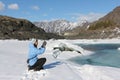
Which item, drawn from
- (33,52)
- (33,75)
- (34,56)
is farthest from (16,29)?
(33,75)

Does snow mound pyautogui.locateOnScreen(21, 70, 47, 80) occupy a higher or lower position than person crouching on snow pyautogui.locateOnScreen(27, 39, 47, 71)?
lower

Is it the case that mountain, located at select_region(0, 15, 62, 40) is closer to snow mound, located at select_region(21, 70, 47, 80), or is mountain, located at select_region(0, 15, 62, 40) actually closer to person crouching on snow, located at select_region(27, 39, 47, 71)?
person crouching on snow, located at select_region(27, 39, 47, 71)

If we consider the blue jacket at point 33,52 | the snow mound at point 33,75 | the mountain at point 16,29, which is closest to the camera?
the snow mound at point 33,75

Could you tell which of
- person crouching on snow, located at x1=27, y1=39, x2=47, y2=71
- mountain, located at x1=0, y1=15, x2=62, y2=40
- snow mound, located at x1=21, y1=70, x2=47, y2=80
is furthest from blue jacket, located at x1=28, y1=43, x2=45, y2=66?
mountain, located at x1=0, y1=15, x2=62, y2=40

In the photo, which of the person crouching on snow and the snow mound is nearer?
the snow mound

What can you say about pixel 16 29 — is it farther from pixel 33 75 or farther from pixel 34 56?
pixel 33 75

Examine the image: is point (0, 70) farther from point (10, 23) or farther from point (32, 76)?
point (10, 23)

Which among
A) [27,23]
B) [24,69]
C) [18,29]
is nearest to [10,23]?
[18,29]

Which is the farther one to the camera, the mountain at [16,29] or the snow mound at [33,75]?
the mountain at [16,29]

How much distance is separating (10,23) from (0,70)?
128 m

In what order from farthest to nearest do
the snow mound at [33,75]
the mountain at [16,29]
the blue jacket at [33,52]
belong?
the mountain at [16,29]
the blue jacket at [33,52]
the snow mound at [33,75]

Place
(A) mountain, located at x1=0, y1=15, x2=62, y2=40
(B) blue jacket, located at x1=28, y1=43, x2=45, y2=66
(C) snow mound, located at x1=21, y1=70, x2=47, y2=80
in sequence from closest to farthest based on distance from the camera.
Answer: (C) snow mound, located at x1=21, y1=70, x2=47, y2=80 < (B) blue jacket, located at x1=28, y1=43, x2=45, y2=66 < (A) mountain, located at x1=0, y1=15, x2=62, y2=40

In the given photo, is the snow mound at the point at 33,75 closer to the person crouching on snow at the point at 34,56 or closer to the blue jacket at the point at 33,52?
the person crouching on snow at the point at 34,56

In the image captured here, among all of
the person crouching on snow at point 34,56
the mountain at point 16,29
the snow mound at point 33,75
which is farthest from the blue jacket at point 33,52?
the mountain at point 16,29
